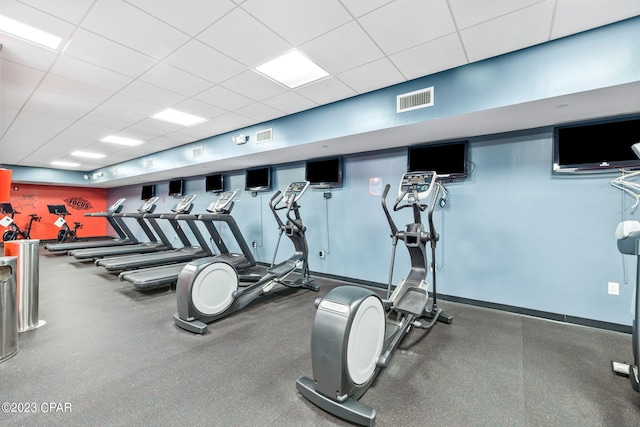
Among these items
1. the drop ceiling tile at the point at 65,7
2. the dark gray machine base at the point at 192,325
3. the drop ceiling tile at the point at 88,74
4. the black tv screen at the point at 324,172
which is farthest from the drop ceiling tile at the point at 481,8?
the dark gray machine base at the point at 192,325

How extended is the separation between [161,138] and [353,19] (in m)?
5.11

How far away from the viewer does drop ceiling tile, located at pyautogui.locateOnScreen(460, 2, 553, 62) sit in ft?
6.91

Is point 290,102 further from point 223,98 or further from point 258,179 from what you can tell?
point 258,179

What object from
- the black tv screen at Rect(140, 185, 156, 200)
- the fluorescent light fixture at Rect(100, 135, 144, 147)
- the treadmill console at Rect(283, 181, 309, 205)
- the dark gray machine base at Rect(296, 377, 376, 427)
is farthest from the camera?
the black tv screen at Rect(140, 185, 156, 200)

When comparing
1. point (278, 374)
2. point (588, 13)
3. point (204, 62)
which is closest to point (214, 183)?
point (204, 62)

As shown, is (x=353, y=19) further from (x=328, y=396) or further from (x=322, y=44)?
(x=328, y=396)

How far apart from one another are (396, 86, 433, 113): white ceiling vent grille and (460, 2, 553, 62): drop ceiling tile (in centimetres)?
52

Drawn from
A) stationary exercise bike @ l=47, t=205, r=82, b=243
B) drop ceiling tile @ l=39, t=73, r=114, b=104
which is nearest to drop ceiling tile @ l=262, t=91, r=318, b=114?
drop ceiling tile @ l=39, t=73, r=114, b=104

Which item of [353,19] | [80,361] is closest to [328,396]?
[80,361]

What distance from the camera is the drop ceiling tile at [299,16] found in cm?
206

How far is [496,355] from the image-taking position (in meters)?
2.41

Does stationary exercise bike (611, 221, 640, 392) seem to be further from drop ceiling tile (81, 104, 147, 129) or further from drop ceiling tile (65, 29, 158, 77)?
drop ceiling tile (81, 104, 147, 129)

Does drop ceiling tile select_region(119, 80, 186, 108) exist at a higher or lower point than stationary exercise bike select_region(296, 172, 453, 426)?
higher

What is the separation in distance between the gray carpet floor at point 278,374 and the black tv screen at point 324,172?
2.44 meters
